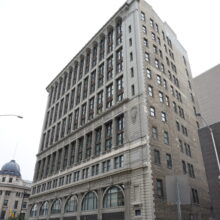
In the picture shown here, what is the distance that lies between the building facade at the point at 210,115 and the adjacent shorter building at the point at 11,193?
89.0 meters

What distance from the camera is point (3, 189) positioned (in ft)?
349

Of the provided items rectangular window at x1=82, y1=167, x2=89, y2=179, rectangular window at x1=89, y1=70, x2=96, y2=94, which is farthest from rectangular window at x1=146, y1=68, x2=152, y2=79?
rectangular window at x1=82, y1=167, x2=89, y2=179

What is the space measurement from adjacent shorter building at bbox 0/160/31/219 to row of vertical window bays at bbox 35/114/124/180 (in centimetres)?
5647

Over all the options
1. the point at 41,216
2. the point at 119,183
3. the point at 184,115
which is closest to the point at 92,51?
the point at 184,115

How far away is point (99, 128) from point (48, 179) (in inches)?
852

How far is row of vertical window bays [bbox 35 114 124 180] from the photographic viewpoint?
39.8 m

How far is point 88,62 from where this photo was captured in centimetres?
6181

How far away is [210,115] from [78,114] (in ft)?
108

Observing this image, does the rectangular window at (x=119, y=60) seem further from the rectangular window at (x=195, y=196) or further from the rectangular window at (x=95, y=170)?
the rectangular window at (x=195, y=196)

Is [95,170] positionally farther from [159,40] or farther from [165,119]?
[159,40]

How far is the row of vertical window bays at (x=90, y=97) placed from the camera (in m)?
44.7

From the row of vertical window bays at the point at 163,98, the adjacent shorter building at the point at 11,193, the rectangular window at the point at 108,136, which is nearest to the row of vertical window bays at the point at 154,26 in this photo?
the row of vertical window bays at the point at 163,98

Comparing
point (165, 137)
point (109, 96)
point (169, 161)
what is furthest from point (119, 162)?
point (109, 96)

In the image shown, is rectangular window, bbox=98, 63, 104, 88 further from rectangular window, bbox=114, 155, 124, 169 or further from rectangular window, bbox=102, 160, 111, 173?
rectangular window, bbox=114, 155, 124, 169
